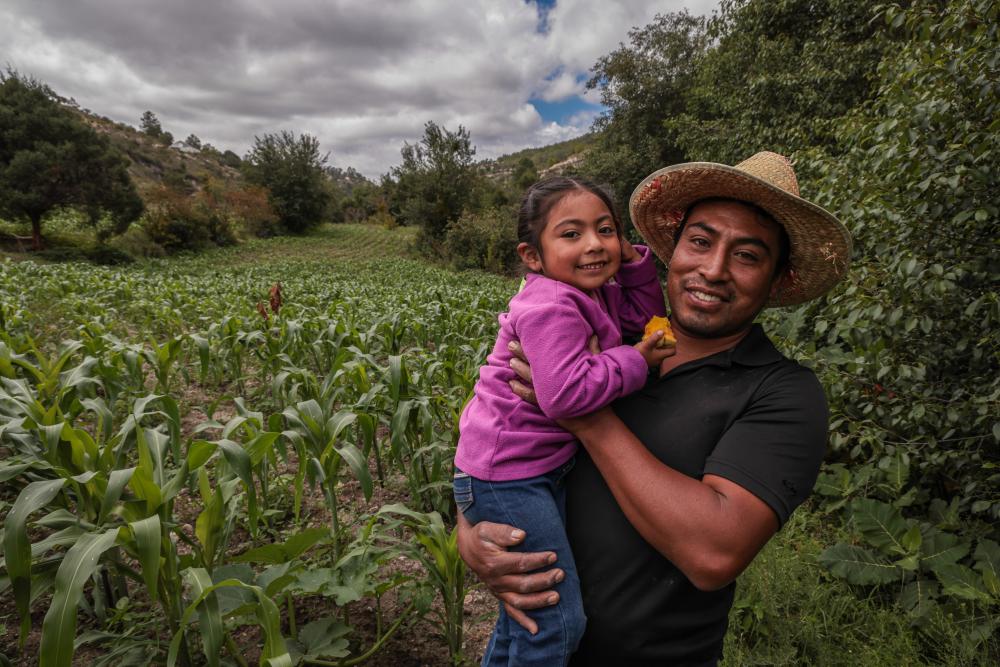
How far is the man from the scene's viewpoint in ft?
3.08

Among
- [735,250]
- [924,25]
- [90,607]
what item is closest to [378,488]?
[90,607]

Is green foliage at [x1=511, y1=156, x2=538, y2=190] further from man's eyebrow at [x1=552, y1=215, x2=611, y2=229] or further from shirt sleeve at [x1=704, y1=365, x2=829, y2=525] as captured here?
shirt sleeve at [x1=704, y1=365, x2=829, y2=525]

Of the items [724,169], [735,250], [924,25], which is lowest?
[735,250]

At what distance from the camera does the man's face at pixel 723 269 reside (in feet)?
4.05

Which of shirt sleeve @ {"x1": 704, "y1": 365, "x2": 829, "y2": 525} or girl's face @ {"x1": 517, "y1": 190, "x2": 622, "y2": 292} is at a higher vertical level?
girl's face @ {"x1": 517, "y1": 190, "x2": 622, "y2": 292}

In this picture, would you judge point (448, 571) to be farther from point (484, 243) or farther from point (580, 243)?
point (484, 243)

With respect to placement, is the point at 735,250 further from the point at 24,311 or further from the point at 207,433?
the point at 24,311

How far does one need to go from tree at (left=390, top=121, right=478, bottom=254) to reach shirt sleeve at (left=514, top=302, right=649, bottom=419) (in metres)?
25.6

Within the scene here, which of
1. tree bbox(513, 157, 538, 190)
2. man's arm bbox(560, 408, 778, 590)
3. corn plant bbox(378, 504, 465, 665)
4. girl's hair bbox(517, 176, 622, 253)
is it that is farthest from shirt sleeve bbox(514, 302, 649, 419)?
tree bbox(513, 157, 538, 190)

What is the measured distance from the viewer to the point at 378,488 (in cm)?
311

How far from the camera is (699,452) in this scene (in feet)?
3.57

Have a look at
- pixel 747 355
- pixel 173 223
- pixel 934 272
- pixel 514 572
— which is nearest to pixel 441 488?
pixel 514 572

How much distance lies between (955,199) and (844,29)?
9.21 meters

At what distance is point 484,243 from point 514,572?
868 inches
